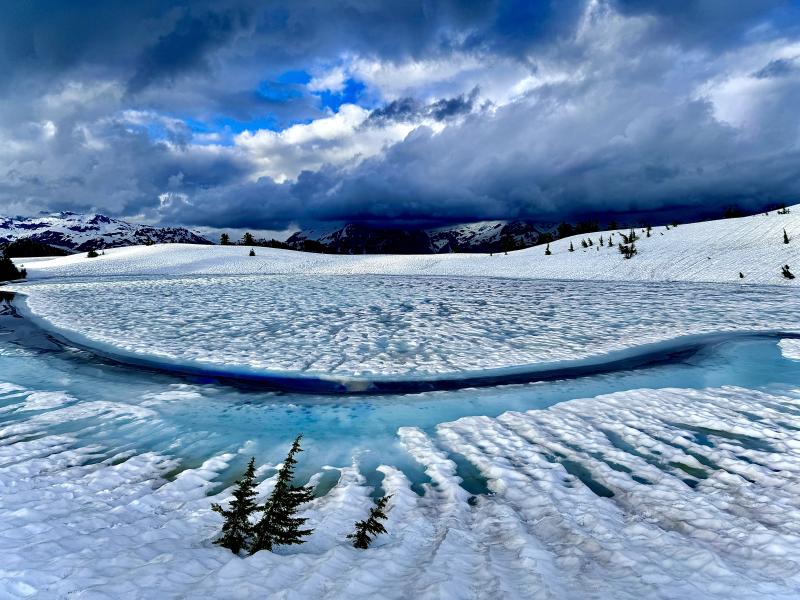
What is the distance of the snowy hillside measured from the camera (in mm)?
29266

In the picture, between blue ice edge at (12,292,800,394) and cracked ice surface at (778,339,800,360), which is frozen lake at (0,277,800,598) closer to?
cracked ice surface at (778,339,800,360)

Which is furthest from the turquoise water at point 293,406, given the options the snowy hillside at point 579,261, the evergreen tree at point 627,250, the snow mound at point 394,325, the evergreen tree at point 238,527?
the evergreen tree at point 627,250

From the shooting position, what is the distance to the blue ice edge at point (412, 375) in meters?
8.91

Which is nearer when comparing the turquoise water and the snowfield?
the snowfield

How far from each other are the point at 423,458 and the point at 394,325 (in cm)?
907

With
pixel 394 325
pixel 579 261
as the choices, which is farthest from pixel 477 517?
pixel 579 261

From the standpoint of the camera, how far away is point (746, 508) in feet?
14.8

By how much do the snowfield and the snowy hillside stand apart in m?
16.6

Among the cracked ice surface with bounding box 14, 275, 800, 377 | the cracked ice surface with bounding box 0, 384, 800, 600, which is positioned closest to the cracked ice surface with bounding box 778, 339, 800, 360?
the cracked ice surface with bounding box 14, 275, 800, 377

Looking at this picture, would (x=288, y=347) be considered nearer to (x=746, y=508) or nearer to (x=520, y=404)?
(x=520, y=404)

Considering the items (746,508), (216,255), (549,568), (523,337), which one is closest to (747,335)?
(523,337)

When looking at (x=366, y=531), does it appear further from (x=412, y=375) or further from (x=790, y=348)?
(x=790, y=348)

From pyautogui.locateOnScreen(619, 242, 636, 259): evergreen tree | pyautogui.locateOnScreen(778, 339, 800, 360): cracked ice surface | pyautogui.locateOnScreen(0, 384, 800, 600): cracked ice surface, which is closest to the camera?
pyautogui.locateOnScreen(0, 384, 800, 600): cracked ice surface

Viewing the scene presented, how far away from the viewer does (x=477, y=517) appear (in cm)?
456
